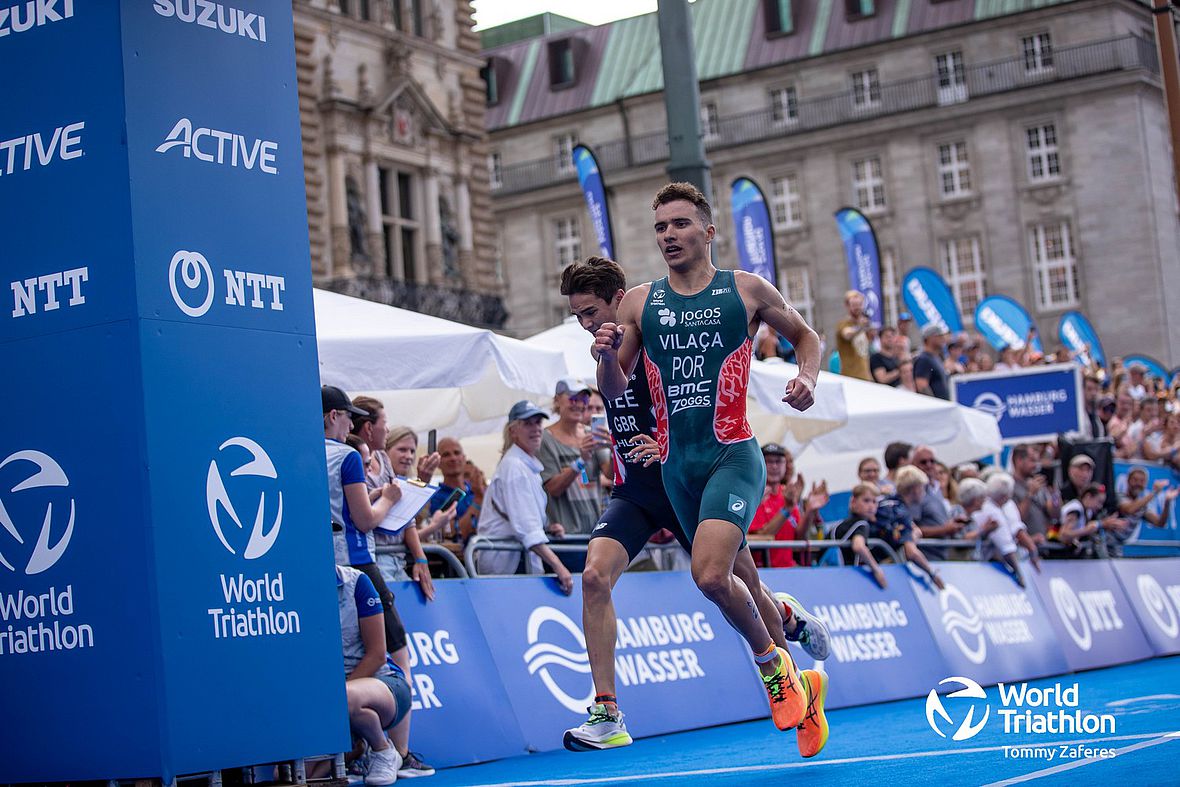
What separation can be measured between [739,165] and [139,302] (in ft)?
210

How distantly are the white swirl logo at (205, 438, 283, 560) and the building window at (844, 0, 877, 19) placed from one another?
63772 millimetres

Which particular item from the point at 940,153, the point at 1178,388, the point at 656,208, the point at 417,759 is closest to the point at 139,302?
the point at 656,208

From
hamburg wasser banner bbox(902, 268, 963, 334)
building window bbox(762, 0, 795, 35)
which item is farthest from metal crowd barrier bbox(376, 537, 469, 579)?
building window bbox(762, 0, 795, 35)

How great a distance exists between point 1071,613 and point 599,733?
1012 cm

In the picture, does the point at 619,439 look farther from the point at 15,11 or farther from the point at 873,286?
the point at 873,286

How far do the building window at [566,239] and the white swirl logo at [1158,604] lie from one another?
54.7 m

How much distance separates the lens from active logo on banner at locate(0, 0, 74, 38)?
6879 millimetres

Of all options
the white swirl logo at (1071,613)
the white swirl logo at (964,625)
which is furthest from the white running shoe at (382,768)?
the white swirl logo at (1071,613)

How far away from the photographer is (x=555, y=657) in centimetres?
1090

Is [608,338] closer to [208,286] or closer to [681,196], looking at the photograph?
[681,196]

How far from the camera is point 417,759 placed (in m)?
9.26

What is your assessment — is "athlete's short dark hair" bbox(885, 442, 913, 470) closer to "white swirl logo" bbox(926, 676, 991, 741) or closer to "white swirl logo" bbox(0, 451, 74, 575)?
"white swirl logo" bbox(926, 676, 991, 741)

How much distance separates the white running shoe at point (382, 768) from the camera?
8633 millimetres

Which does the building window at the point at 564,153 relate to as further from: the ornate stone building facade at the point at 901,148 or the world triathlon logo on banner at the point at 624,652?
the world triathlon logo on banner at the point at 624,652
